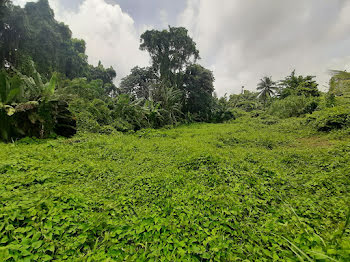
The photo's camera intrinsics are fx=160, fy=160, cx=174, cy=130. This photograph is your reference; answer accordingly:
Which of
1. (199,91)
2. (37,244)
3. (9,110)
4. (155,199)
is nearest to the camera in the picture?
(37,244)

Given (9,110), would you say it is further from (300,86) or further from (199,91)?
(300,86)

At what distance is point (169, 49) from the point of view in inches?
784

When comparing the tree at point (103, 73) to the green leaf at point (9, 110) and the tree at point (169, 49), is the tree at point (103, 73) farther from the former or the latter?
the green leaf at point (9, 110)

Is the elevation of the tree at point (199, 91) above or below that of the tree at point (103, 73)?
below

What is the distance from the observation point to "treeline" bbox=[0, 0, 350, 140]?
604 centimetres

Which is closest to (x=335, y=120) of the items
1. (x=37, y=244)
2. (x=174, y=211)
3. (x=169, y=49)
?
(x=174, y=211)

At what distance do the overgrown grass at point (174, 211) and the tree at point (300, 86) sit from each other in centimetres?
Answer: 2248

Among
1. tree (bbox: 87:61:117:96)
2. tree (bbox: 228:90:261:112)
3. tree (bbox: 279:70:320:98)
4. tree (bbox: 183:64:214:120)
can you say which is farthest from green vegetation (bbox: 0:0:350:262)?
tree (bbox: 228:90:261:112)

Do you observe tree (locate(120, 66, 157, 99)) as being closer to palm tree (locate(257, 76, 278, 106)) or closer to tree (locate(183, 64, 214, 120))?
tree (locate(183, 64, 214, 120))

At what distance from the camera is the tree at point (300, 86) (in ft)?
70.2

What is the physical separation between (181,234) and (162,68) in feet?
66.0

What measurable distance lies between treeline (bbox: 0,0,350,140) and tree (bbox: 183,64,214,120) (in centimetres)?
12

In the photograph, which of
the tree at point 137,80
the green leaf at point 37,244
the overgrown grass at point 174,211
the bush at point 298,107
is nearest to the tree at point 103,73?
the tree at point 137,80

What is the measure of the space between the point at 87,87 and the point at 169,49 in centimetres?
1202
